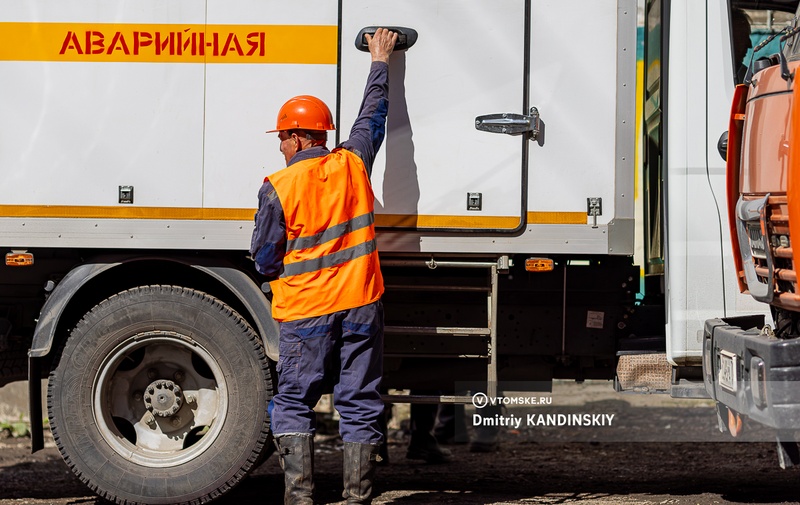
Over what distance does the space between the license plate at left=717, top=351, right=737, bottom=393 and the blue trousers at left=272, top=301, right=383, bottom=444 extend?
5.00 feet

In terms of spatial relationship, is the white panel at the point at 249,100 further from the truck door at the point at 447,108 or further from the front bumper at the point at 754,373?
the front bumper at the point at 754,373

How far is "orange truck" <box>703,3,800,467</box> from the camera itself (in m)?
3.74

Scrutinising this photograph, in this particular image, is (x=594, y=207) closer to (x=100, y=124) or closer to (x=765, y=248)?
(x=765, y=248)

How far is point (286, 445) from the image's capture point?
4.56 m

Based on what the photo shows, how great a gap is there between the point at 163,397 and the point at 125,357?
0.27 m

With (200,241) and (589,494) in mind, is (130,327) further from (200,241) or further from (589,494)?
(589,494)

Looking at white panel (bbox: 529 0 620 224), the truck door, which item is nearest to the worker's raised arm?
the truck door

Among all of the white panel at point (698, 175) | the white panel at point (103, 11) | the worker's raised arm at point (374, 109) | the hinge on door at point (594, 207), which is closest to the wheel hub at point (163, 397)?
the worker's raised arm at point (374, 109)

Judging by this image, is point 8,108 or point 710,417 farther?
point 710,417

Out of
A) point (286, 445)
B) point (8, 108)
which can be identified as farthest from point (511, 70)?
point (8, 108)

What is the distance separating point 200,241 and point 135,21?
109 cm

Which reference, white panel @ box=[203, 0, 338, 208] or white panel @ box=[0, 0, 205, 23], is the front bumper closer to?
white panel @ box=[203, 0, 338, 208]

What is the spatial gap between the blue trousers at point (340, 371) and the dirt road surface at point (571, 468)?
31.5 inches

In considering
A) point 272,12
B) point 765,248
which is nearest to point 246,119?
point 272,12
